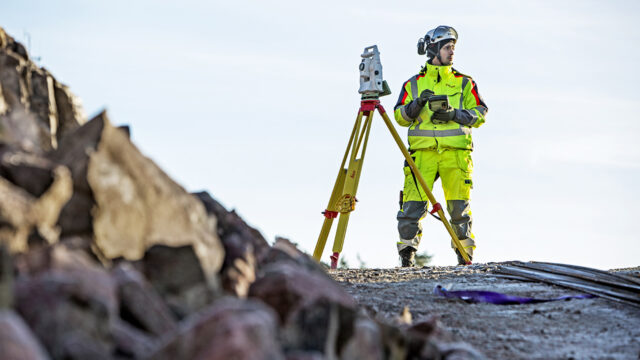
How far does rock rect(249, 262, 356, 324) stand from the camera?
269 centimetres

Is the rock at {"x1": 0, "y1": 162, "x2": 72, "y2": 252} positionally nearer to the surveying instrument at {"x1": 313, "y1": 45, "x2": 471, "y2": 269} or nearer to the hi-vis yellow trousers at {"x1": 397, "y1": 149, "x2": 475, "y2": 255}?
the surveying instrument at {"x1": 313, "y1": 45, "x2": 471, "y2": 269}

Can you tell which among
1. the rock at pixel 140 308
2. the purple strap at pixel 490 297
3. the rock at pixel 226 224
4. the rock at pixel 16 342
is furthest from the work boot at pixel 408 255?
the rock at pixel 16 342

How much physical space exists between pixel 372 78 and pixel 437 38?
1.42 m

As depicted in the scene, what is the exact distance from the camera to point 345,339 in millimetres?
2691

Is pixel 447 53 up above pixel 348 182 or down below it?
above

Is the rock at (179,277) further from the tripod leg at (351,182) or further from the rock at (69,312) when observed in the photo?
the tripod leg at (351,182)

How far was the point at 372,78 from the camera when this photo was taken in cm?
761

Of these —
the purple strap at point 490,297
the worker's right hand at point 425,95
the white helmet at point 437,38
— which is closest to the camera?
the purple strap at point 490,297

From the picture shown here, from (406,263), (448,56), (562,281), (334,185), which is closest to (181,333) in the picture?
(562,281)

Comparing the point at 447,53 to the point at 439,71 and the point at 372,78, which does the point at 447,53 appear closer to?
the point at 439,71

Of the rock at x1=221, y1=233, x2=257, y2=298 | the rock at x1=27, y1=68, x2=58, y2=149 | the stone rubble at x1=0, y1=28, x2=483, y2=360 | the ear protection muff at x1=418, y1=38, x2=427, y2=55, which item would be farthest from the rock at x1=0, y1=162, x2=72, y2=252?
the ear protection muff at x1=418, y1=38, x2=427, y2=55

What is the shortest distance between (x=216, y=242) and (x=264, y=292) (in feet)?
1.47

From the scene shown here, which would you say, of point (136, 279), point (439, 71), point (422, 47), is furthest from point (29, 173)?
point (422, 47)

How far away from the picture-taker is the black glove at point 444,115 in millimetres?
8266
